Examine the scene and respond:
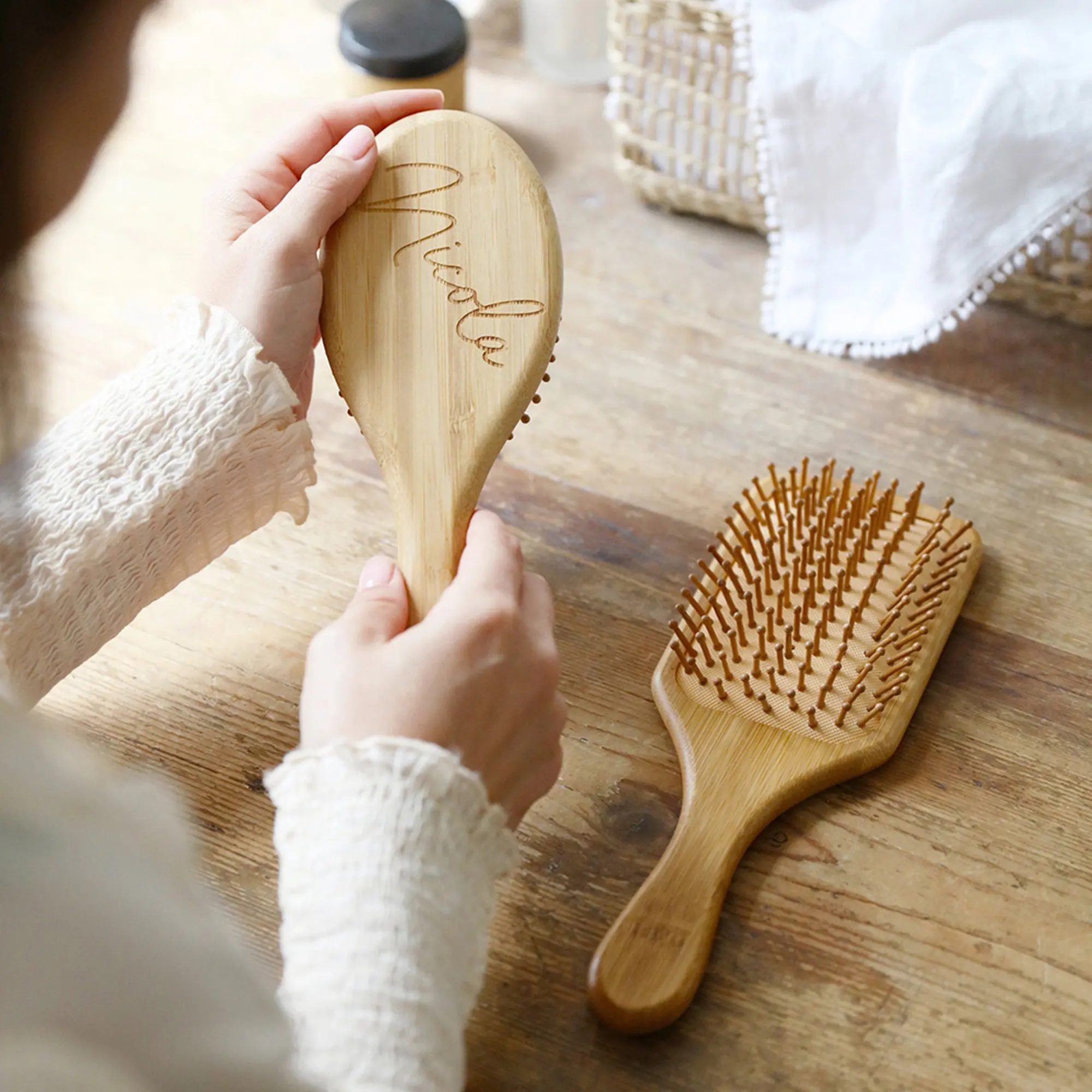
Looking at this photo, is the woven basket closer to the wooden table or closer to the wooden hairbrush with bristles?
the wooden table

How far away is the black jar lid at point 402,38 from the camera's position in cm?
81

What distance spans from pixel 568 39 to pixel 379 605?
64cm

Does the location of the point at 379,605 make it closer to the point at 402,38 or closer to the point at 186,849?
the point at 186,849

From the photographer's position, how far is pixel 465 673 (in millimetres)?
450

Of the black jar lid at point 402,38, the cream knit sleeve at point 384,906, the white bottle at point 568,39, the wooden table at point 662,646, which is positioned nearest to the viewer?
the cream knit sleeve at point 384,906

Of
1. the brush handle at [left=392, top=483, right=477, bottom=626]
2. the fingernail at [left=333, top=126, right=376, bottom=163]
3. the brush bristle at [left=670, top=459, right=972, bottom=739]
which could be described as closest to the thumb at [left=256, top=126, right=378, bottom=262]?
the fingernail at [left=333, top=126, right=376, bottom=163]

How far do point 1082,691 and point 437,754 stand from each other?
0.34 metres

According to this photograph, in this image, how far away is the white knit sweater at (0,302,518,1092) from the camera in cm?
26

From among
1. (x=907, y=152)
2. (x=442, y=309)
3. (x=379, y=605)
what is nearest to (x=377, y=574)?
(x=379, y=605)

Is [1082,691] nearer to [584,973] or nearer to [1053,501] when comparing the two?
[1053,501]

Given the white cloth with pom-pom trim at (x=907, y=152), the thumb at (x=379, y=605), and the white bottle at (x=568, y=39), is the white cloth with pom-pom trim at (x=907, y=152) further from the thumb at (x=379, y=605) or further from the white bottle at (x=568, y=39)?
the thumb at (x=379, y=605)

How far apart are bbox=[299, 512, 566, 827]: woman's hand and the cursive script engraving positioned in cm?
8

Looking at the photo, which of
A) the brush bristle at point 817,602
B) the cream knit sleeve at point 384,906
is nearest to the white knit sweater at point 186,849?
the cream knit sleeve at point 384,906

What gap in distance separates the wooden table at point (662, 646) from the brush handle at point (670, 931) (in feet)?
0.05
